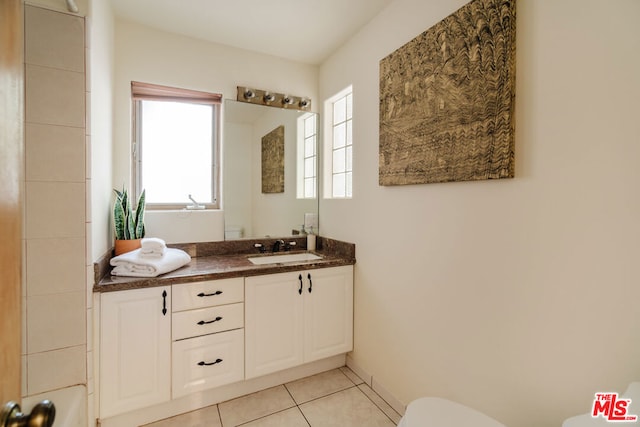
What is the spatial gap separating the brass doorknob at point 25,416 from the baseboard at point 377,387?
1.83 meters

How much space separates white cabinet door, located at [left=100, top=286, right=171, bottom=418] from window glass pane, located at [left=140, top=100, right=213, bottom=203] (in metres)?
0.91

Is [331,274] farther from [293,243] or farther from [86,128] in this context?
[86,128]

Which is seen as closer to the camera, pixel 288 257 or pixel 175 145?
pixel 175 145

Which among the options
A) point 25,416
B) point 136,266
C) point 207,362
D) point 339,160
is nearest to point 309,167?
point 339,160

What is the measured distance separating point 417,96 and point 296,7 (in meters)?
1.02

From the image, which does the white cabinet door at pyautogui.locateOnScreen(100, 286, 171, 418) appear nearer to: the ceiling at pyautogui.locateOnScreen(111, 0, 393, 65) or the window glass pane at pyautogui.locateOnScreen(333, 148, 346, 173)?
the window glass pane at pyautogui.locateOnScreen(333, 148, 346, 173)

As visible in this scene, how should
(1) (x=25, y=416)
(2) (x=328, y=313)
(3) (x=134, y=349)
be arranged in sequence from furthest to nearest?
1. (2) (x=328, y=313)
2. (3) (x=134, y=349)
3. (1) (x=25, y=416)

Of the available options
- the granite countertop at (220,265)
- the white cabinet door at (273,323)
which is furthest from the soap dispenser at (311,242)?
the white cabinet door at (273,323)

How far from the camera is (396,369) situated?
73.4 inches

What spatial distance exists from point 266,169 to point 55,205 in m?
1.48

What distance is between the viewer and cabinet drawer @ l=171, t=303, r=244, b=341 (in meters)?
1.73

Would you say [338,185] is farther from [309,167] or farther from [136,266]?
[136,266]

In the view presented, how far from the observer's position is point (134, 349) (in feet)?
5.31

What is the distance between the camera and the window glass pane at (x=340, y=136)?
8.38 feet
